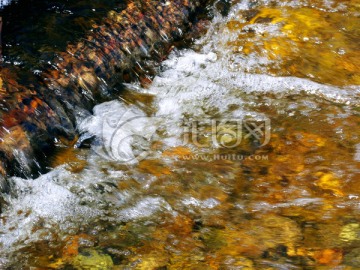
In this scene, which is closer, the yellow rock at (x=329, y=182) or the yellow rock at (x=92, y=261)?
the yellow rock at (x=92, y=261)

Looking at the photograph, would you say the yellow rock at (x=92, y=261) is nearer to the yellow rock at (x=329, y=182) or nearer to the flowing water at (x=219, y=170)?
the flowing water at (x=219, y=170)

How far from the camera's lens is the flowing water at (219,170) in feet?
10.6

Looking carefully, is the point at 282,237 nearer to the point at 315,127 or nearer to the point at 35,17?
the point at 315,127

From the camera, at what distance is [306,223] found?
3.39 metres

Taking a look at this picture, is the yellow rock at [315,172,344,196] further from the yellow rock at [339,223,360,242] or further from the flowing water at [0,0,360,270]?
the yellow rock at [339,223,360,242]

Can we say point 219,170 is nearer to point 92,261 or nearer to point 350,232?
point 350,232

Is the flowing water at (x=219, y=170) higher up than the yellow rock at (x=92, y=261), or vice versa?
the flowing water at (x=219, y=170)

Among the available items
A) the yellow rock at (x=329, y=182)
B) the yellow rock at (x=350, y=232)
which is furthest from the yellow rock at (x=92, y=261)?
the yellow rock at (x=329, y=182)

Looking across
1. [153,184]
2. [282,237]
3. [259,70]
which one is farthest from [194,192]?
[259,70]

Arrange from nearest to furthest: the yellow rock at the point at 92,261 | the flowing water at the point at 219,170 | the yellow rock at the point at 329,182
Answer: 1. the yellow rock at the point at 92,261
2. the flowing water at the point at 219,170
3. the yellow rock at the point at 329,182

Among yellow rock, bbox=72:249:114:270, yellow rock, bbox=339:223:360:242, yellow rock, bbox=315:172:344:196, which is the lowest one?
yellow rock, bbox=72:249:114:270

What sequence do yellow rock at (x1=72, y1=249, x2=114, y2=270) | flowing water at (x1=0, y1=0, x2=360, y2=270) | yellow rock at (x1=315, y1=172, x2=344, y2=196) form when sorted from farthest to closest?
yellow rock at (x1=315, y1=172, x2=344, y2=196) → flowing water at (x1=0, y1=0, x2=360, y2=270) → yellow rock at (x1=72, y1=249, x2=114, y2=270)

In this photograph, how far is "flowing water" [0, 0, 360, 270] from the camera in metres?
3.24

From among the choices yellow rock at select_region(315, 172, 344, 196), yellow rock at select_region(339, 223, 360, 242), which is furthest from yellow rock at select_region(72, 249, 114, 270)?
yellow rock at select_region(315, 172, 344, 196)
